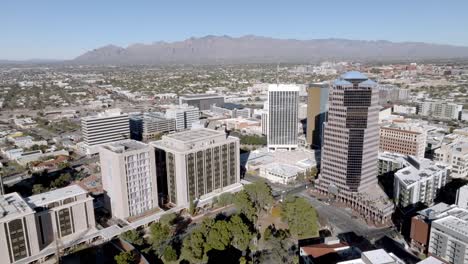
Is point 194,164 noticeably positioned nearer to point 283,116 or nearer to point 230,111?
point 283,116

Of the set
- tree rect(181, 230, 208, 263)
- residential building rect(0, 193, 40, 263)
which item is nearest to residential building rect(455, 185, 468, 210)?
tree rect(181, 230, 208, 263)

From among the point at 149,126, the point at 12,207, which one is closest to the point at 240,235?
the point at 12,207

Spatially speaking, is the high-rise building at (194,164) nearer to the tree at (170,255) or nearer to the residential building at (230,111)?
the tree at (170,255)

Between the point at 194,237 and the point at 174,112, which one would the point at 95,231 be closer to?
the point at 194,237

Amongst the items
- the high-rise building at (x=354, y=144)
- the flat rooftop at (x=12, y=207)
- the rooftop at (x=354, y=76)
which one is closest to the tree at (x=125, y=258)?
the flat rooftop at (x=12, y=207)

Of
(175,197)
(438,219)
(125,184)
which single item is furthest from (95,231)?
(438,219)

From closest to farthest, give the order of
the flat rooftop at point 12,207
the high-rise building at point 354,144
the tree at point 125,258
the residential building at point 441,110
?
the tree at point 125,258, the flat rooftop at point 12,207, the high-rise building at point 354,144, the residential building at point 441,110
